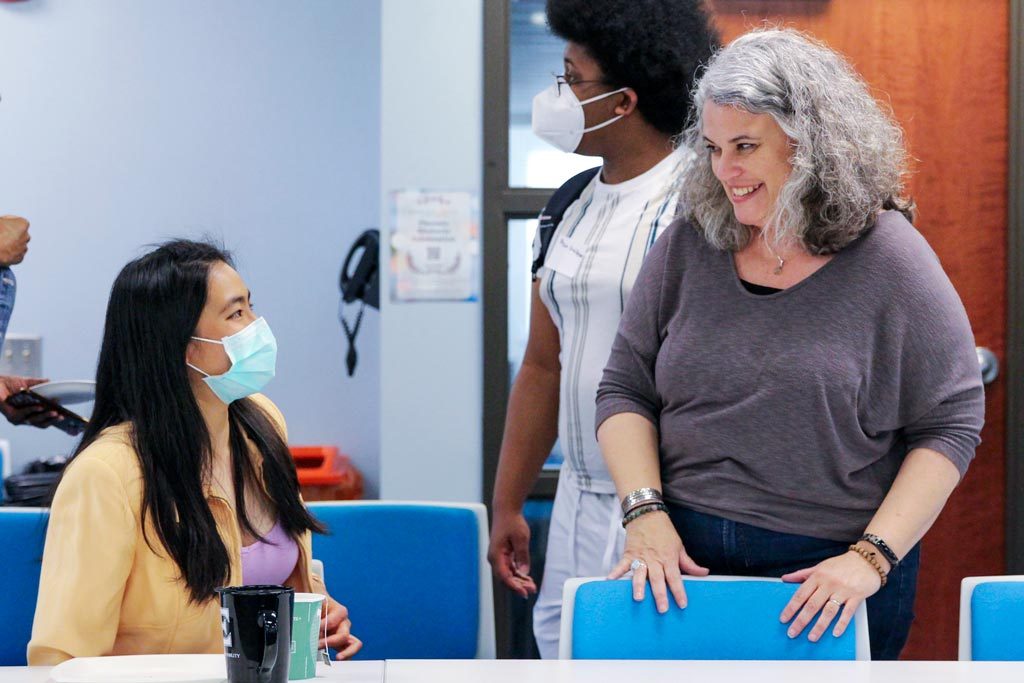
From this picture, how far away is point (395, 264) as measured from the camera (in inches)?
113

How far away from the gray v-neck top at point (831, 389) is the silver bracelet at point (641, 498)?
5cm

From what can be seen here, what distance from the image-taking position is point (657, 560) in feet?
5.03

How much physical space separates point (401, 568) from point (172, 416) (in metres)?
0.51

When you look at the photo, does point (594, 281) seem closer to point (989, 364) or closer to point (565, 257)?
point (565, 257)

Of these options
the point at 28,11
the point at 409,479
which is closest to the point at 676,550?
the point at 409,479

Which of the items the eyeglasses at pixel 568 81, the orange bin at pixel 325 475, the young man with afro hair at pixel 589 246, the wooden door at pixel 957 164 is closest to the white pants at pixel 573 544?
the young man with afro hair at pixel 589 246

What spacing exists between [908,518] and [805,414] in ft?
0.62

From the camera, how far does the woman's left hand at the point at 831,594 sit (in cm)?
146

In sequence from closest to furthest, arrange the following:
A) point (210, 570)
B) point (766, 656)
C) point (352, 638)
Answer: point (766, 656), point (210, 570), point (352, 638)

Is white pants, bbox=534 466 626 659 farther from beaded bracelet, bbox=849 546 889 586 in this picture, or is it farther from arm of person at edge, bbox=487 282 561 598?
beaded bracelet, bbox=849 546 889 586

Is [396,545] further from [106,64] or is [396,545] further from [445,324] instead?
[106,64]

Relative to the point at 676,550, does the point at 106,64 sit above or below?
above

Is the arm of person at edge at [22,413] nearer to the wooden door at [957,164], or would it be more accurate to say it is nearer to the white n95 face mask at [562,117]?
the white n95 face mask at [562,117]

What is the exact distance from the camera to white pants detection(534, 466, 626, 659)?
1896 mm
